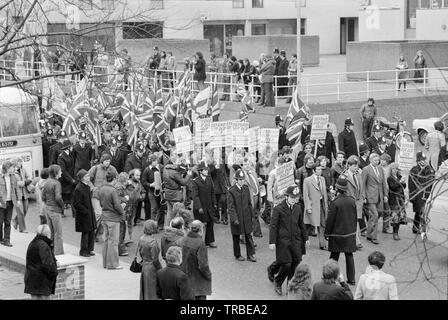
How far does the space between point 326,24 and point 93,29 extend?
43.3 meters

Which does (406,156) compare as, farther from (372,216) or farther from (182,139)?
(182,139)

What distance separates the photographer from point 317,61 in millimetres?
46188

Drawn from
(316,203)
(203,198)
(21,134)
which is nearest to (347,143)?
(316,203)

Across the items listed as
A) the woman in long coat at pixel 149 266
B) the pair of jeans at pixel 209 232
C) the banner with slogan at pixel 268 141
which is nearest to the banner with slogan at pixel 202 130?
the banner with slogan at pixel 268 141

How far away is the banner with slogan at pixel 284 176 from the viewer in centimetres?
1758

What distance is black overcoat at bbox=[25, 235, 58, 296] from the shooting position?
13.2m

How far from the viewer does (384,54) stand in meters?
37.2

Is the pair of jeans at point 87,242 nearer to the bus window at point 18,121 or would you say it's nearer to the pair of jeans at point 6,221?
the pair of jeans at point 6,221

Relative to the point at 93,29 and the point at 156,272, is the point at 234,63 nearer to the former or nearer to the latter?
the point at 93,29

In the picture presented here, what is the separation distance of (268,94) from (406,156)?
9405 mm

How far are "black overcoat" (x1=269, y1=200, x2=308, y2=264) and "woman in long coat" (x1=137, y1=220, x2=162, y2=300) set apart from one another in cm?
236

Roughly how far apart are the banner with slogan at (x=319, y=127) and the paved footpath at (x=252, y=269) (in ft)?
11.2

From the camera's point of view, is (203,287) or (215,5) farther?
(215,5)

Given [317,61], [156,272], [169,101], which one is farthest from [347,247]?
[317,61]
